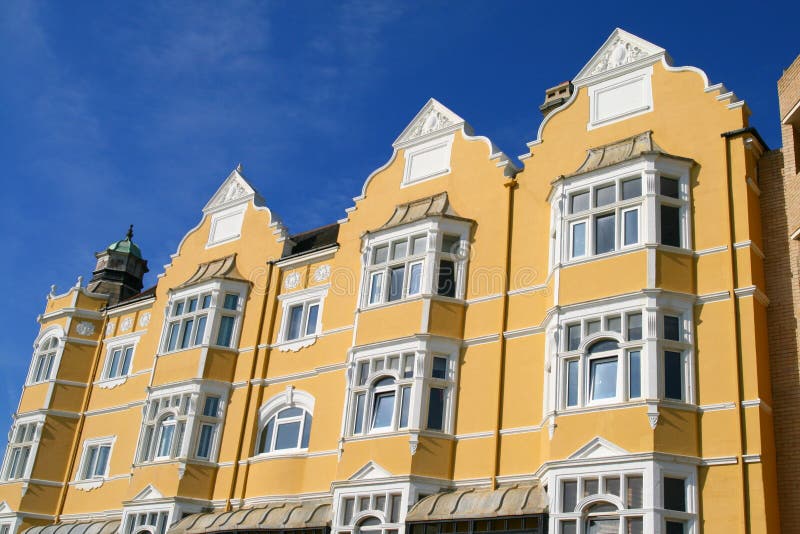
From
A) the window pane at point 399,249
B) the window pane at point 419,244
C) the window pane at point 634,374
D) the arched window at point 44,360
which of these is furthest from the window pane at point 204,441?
the window pane at point 634,374

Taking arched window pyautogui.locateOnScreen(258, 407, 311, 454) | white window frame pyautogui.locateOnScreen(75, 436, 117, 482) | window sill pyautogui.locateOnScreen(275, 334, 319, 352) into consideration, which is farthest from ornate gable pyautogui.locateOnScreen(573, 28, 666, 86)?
white window frame pyautogui.locateOnScreen(75, 436, 117, 482)

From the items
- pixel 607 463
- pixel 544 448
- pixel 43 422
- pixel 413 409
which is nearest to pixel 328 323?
pixel 413 409

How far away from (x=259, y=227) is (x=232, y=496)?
8.12 metres

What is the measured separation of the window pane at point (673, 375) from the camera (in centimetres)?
1775

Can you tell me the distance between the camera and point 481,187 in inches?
924

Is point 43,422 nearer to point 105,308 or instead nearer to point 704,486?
point 105,308

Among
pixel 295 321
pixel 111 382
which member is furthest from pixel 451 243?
pixel 111 382

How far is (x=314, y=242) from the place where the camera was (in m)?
28.4

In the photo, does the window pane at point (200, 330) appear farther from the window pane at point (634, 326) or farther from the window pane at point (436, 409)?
the window pane at point (634, 326)

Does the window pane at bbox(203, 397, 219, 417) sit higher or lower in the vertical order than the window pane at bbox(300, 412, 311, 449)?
higher

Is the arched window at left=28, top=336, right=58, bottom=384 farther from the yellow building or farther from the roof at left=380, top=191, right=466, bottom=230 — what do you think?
the roof at left=380, top=191, right=466, bottom=230

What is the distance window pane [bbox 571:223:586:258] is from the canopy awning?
15.0 metres

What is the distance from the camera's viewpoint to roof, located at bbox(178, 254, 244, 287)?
1092 inches

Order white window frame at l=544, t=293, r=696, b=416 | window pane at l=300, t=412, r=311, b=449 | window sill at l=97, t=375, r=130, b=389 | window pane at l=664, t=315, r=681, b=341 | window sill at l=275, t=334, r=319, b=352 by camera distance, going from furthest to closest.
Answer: window sill at l=97, t=375, r=130, b=389 → window sill at l=275, t=334, r=319, b=352 → window pane at l=300, t=412, r=311, b=449 → window pane at l=664, t=315, r=681, b=341 → white window frame at l=544, t=293, r=696, b=416
